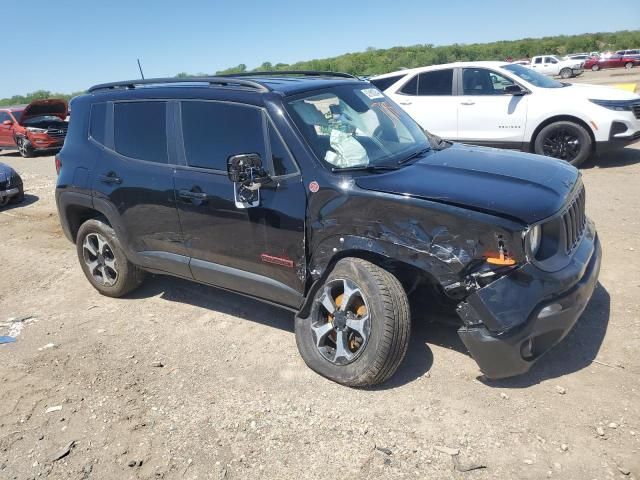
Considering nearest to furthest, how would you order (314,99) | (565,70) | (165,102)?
1. (314,99)
2. (165,102)
3. (565,70)

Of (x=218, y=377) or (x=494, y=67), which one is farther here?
(x=494, y=67)

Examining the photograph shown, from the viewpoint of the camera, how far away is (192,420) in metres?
3.23

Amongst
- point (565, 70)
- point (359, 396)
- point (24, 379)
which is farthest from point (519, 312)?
point (565, 70)

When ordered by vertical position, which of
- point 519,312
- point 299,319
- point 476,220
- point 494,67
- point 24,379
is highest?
point 494,67

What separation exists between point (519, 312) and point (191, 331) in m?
2.66

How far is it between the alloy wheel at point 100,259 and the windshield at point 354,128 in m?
2.43

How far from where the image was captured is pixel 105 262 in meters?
5.04

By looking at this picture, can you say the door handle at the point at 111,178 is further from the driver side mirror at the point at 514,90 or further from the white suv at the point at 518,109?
the driver side mirror at the point at 514,90

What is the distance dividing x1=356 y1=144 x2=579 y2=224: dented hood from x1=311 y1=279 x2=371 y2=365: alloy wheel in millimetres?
696

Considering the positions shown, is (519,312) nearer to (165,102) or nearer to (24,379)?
(165,102)

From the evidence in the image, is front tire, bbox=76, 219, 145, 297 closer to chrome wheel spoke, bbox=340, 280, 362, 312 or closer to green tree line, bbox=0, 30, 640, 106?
chrome wheel spoke, bbox=340, 280, 362, 312

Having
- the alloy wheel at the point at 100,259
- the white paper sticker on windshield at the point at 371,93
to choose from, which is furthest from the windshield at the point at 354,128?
the alloy wheel at the point at 100,259

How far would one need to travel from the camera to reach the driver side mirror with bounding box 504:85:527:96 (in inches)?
343

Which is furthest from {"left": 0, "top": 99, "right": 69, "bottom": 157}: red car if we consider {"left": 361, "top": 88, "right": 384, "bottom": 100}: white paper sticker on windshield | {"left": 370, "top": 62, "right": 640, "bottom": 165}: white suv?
{"left": 361, "top": 88, "right": 384, "bottom": 100}: white paper sticker on windshield
